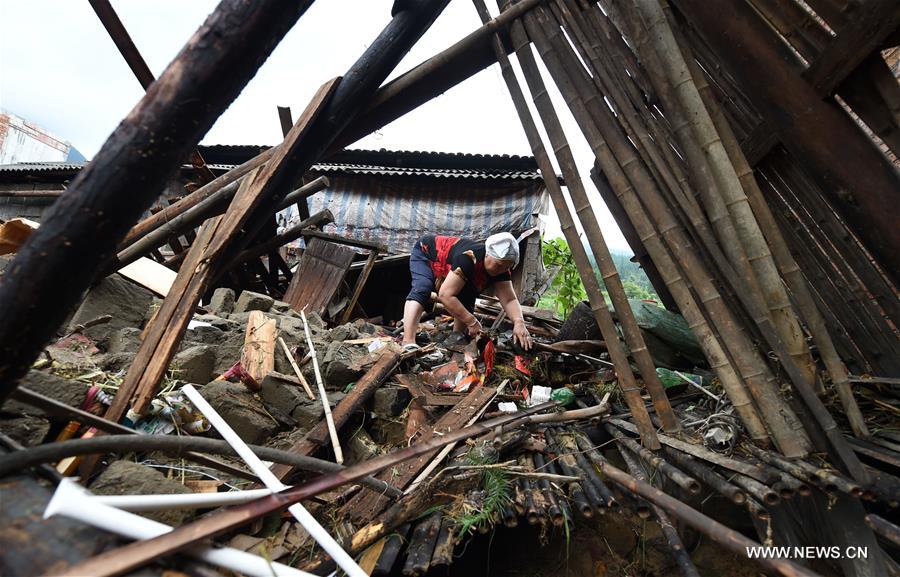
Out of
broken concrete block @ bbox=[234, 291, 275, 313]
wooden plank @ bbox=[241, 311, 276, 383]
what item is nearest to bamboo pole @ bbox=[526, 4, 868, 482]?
wooden plank @ bbox=[241, 311, 276, 383]

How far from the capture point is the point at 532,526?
3055 mm

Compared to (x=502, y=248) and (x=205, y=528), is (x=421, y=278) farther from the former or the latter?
(x=205, y=528)

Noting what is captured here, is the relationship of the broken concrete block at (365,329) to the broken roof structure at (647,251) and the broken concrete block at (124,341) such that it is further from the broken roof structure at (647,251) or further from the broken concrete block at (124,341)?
the broken concrete block at (124,341)

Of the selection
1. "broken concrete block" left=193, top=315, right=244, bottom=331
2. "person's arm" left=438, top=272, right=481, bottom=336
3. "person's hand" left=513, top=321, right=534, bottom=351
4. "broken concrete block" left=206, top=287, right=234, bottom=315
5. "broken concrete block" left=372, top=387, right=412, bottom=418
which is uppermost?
"person's arm" left=438, top=272, right=481, bottom=336

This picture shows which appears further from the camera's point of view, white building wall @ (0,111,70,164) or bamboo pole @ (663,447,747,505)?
white building wall @ (0,111,70,164)

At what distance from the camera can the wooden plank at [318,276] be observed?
6.28 metres

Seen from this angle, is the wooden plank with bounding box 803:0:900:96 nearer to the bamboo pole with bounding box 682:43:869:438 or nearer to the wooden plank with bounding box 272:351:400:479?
the bamboo pole with bounding box 682:43:869:438

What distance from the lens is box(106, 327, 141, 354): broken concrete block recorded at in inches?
118

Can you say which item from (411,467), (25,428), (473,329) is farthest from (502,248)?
(25,428)

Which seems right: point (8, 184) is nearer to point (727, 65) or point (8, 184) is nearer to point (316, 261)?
point (316, 261)

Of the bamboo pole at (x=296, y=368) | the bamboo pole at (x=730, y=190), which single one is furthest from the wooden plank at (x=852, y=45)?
the bamboo pole at (x=296, y=368)

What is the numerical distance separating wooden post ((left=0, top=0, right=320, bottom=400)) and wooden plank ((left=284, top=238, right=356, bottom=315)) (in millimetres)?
5030

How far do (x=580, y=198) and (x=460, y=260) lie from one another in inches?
88.0

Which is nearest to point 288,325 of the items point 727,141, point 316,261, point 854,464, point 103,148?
point 316,261
